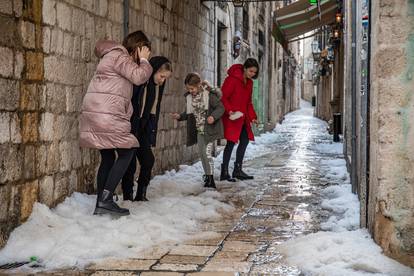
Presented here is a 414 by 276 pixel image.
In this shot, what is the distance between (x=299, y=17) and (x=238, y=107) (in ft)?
29.4

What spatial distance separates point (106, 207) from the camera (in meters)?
5.07

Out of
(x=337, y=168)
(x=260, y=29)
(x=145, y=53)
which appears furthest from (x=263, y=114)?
(x=145, y=53)

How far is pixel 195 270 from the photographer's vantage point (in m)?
3.81

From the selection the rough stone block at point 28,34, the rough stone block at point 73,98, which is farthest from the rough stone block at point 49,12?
the rough stone block at point 73,98

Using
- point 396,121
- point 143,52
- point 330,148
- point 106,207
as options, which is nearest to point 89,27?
point 143,52

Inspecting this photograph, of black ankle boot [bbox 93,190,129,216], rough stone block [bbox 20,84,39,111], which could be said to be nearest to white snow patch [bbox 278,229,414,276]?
black ankle boot [bbox 93,190,129,216]

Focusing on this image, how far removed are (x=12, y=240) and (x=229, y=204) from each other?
2.60 m

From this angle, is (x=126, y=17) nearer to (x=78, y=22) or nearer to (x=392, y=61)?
(x=78, y=22)

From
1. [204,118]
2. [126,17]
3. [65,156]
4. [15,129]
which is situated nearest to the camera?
[15,129]

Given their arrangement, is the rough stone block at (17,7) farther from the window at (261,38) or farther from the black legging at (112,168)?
the window at (261,38)

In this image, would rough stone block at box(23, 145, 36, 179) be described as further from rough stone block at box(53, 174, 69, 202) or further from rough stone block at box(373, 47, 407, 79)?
rough stone block at box(373, 47, 407, 79)

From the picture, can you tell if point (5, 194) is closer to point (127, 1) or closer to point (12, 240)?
point (12, 240)

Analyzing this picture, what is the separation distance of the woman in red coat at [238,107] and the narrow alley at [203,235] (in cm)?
71

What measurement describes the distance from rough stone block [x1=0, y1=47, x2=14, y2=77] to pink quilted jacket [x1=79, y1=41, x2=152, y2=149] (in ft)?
2.56
